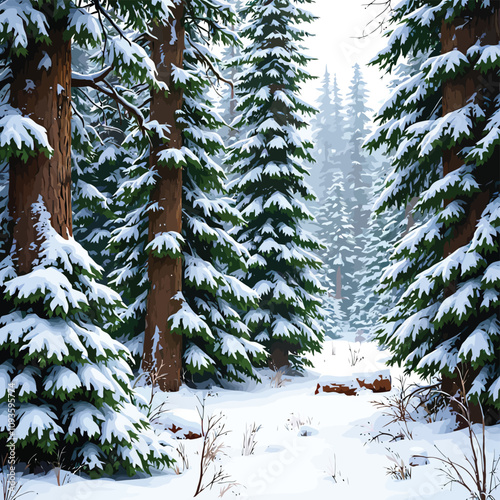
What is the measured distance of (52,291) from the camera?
531cm

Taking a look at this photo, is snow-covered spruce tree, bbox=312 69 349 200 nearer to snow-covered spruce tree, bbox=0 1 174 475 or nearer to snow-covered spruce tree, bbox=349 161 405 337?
snow-covered spruce tree, bbox=349 161 405 337

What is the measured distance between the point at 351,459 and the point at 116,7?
→ 5830 mm

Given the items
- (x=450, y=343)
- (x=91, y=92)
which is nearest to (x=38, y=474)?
(x=450, y=343)

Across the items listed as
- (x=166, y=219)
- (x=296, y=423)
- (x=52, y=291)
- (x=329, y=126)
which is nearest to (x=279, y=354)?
(x=166, y=219)

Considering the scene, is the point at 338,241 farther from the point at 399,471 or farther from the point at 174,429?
the point at 399,471

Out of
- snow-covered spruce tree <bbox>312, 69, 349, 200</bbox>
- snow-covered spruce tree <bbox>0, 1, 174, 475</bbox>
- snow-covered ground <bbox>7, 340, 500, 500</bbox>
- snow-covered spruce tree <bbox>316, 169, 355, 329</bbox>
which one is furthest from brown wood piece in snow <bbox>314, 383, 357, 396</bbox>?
snow-covered spruce tree <bbox>312, 69, 349, 200</bbox>

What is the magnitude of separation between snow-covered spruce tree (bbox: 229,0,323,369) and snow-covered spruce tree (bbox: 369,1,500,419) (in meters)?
6.63

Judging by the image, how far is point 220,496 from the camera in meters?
5.22

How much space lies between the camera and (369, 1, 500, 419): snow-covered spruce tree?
6895 millimetres

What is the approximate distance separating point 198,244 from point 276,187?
454cm

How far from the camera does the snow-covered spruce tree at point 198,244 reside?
11180 mm

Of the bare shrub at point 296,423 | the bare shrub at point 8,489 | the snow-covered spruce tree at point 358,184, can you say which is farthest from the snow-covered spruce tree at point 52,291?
the snow-covered spruce tree at point 358,184

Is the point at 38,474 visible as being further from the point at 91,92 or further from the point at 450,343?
the point at 91,92

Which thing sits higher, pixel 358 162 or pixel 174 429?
pixel 358 162
